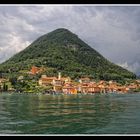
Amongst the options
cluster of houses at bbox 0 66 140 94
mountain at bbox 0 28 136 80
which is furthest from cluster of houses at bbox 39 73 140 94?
mountain at bbox 0 28 136 80

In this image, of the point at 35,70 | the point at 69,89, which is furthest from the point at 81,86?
the point at 35,70

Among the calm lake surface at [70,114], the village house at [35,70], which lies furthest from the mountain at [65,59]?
the calm lake surface at [70,114]

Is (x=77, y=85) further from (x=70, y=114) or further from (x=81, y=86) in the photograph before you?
(x=70, y=114)

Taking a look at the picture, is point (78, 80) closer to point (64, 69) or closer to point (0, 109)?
point (64, 69)

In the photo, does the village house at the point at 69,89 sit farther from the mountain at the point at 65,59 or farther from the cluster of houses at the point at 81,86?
the mountain at the point at 65,59

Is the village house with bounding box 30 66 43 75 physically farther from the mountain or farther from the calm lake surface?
the calm lake surface
